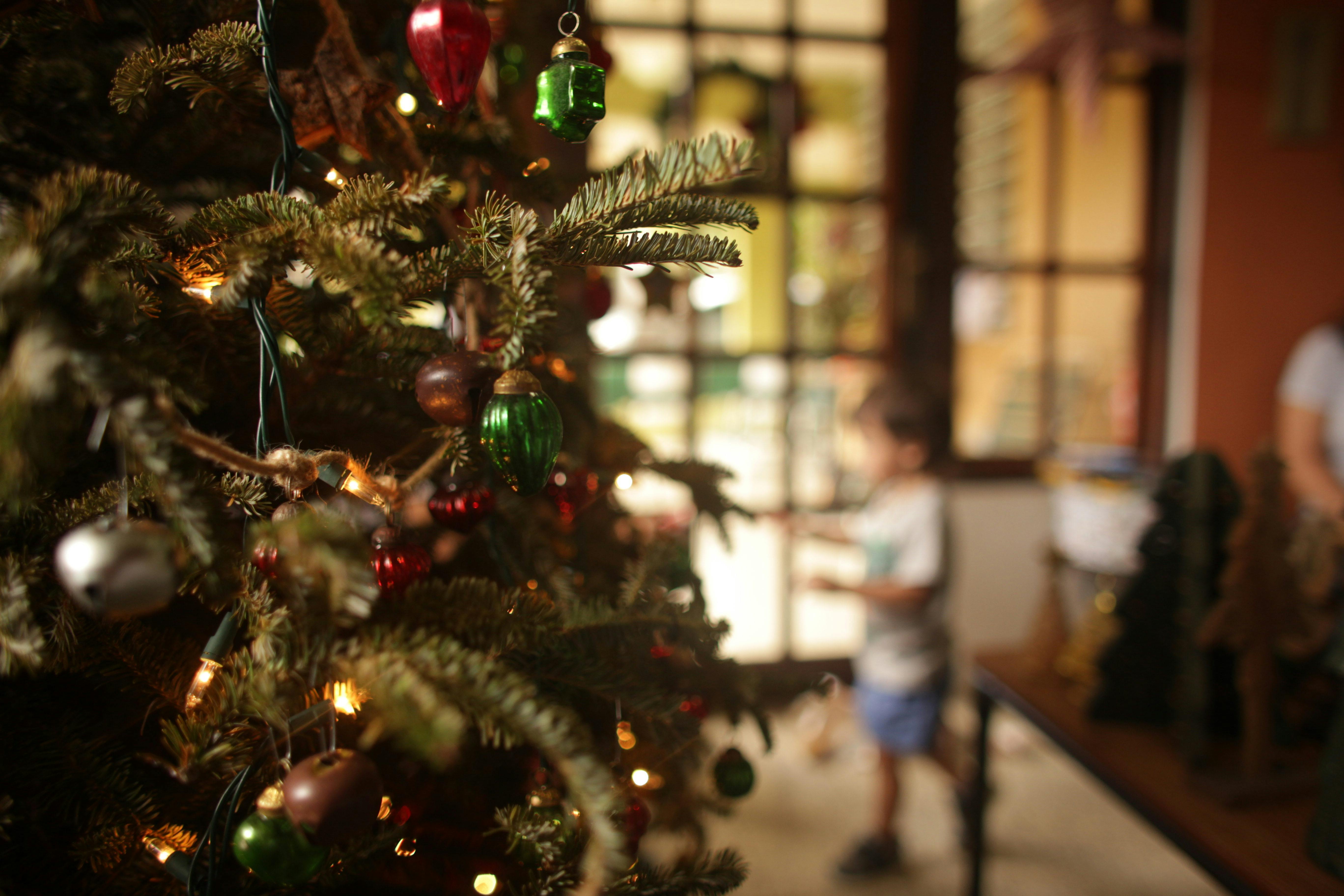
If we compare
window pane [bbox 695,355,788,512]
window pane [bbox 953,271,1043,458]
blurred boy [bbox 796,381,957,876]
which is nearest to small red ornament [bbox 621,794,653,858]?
blurred boy [bbox 796,381,957,876]

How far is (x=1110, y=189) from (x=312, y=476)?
7.84ft

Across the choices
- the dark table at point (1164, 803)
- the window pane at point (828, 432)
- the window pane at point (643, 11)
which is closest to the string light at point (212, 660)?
the dark table at point (1164, 803)

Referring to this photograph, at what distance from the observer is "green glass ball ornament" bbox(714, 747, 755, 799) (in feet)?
1.97

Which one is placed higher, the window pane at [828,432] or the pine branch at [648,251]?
the pine branch at [648,251]

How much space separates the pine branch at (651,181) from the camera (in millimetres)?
360

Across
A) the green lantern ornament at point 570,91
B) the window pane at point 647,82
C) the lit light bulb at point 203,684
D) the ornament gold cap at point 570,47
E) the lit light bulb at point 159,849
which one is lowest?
the lit light bulb at point 159,849

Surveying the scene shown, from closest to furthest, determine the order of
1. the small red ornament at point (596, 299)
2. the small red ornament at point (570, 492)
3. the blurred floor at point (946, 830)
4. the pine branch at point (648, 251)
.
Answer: the pine branch at point (648, 251) < the small red ornament at point (570, 492) < the small red ornament at point (596, 299) < the blurred floor at point (946, 830)

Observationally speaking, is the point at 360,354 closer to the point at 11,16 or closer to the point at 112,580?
the point at 112,580

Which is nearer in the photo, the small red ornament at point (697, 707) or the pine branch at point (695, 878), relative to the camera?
the pine branch at point (695, 878)

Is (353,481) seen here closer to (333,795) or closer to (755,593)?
(333,795)

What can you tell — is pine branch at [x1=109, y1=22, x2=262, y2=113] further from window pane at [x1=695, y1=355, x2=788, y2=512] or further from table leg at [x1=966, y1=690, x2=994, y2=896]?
window pane at [x1=695, y1=355, x2=788, y2=512]

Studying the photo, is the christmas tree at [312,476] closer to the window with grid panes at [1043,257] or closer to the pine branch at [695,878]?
the pine branch at [695,878]

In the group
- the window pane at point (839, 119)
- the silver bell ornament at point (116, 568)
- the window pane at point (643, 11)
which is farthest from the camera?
the window pane at point (839, 119)

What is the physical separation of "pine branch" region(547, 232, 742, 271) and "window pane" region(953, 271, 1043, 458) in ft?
5.69
